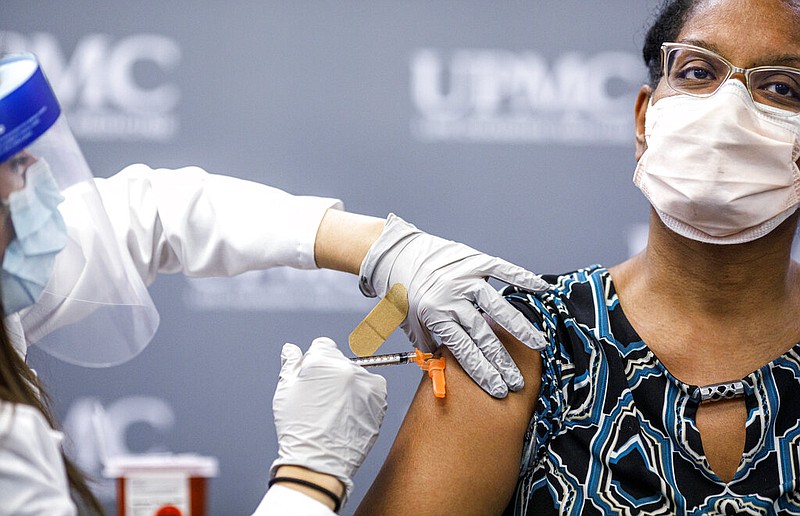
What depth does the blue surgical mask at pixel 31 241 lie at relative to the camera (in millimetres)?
939

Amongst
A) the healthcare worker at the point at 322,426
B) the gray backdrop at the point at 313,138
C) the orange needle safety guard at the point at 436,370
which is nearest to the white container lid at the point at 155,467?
the healthcare worker at the point at 322,426

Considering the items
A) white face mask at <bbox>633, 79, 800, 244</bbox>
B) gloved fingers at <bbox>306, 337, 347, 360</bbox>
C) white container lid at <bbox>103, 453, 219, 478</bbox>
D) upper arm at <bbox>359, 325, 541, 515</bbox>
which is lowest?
upper arm at <bbox>359, 325, 541, 515</bbox>

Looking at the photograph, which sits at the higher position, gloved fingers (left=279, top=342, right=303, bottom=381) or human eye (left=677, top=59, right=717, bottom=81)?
human eye (left=677, top=59, right=717, bottom=81)

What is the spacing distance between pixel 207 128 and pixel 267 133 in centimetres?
16

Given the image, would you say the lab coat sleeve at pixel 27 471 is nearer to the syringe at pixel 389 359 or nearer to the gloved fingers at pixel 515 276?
the syringe at pixel 389 359

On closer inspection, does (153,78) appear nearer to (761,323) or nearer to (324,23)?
(324,23)

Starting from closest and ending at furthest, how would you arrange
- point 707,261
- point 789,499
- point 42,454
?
1. point 42,454
2. point 789,499
3. point 707,261

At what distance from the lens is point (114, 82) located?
2354 millimetres

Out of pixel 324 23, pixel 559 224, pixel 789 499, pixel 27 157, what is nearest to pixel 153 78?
pixel 324 23

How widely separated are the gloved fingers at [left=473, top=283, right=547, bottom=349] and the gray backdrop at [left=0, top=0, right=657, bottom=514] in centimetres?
113

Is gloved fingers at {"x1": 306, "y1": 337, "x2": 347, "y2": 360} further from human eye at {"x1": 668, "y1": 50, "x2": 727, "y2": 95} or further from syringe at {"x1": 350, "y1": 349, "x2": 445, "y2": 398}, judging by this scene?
human eye at {"x1": 668, "y1": 50, "x2": 727, "y2": 95}

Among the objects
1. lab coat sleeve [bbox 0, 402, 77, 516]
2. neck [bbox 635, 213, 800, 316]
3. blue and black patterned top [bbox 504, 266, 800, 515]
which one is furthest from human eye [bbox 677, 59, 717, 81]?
lab coat sleeve [bbox 0, 402, 77, 516]

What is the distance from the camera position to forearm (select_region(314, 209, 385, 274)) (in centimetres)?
140

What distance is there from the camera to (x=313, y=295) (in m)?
2.40
